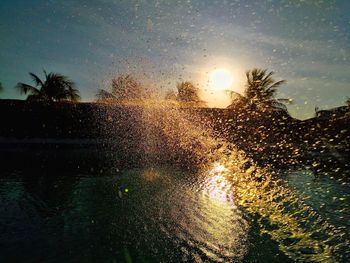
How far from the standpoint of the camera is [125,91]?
2738 centimetres

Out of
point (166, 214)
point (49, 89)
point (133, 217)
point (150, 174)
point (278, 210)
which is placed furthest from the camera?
point (49, 89)

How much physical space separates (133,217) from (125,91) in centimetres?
2210

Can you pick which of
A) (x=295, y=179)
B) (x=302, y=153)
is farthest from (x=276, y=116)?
(x=295, y=179)

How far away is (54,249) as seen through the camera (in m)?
4.81

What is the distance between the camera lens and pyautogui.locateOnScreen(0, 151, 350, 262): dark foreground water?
4.79 metres

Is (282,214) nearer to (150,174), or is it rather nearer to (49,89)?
(150,174)

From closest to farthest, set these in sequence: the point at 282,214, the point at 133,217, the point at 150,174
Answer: the point at 133,217
the point at 282,214
the point at 150,174

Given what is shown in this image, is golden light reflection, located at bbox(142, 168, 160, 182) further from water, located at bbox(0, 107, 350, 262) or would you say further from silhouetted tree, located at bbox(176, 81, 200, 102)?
silhouetted tree, located at bbox(176, 81, 200, 102)

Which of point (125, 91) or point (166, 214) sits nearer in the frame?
point (166, 214)

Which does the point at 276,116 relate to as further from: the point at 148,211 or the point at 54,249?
the point at 54,249

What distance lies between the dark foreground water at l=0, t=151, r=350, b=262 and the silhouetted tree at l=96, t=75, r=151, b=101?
12.5m

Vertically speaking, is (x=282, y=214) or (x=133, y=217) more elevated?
(x=133, y=217)

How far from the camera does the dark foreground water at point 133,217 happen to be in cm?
479

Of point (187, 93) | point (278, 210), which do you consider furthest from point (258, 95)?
point (278, 210)
